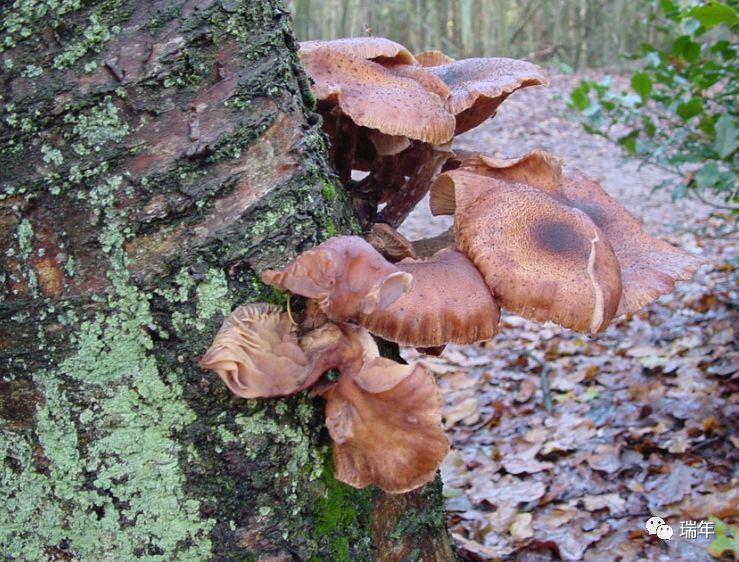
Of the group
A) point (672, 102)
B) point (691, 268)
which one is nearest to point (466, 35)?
point (672, 102)

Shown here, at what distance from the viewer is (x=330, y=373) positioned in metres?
1.75

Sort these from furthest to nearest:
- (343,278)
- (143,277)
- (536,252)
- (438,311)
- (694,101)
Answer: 1. (694,101)
2. (536,252)
3. (438,311)
4. (143,277)
5. (343,278)

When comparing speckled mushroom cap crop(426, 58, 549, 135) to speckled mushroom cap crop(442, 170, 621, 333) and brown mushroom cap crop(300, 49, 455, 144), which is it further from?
speckled mushroom cap crop(442, 170, 621, 333)

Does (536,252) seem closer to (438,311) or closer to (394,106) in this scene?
(438,311)

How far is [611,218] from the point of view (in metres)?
2.38

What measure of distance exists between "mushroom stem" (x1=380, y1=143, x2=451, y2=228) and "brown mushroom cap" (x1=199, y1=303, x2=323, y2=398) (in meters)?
0.87

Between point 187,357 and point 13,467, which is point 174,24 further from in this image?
point 13,467

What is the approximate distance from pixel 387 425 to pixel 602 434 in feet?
9.49

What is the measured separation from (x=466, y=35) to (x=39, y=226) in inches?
881

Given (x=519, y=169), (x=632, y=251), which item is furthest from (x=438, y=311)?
(x=632, y=251)

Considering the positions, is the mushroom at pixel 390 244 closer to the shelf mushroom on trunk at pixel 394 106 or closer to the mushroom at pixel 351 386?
the shelf mushroom on trunk at pixel 394 106

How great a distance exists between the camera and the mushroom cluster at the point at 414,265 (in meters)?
1.60

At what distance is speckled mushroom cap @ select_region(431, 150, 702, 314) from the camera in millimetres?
2150

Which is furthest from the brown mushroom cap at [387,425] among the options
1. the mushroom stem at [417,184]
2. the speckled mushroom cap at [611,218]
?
the mushroom stem at [417,184]
